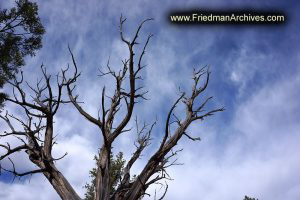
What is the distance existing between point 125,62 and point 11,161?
3.79m

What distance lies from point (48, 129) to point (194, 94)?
13.4 ft

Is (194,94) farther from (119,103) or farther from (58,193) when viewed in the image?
(58,193)

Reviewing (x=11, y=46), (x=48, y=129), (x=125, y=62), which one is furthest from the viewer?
(x=11, y=46)

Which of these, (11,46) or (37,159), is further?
(11,46)

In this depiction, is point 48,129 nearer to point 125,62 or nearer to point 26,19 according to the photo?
point 125,62

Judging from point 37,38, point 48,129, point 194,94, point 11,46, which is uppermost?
point 37,38

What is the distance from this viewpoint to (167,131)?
21.9 feet

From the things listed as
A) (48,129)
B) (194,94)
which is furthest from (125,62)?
(48,129)

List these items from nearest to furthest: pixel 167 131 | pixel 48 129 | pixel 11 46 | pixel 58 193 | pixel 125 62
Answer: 1. pixel 58 193
2. pixel 167 131
3. pixel 48 129
4. pixel 125 62
5. pixel 11 46

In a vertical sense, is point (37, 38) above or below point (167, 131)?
above

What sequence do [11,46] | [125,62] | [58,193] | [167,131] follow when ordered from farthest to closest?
[11,46] < [125,62] < [167,131] < [58,193]

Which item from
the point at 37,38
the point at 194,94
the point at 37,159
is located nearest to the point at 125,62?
the point at 194,94

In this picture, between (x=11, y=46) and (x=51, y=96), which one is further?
(x=11, y=46)

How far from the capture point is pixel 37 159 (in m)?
6.82
